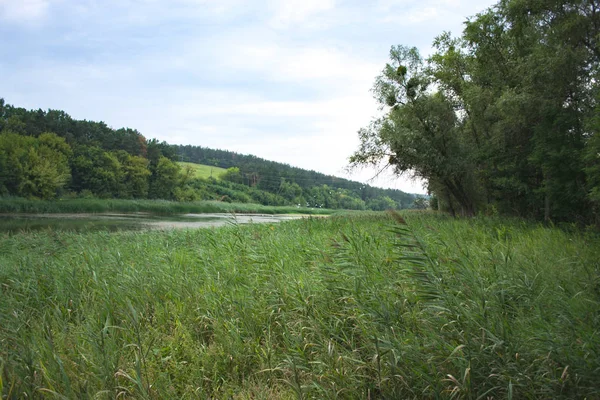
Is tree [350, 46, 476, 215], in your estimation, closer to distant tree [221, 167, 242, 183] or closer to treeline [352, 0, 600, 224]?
treeline [352, 0, 600, 224]

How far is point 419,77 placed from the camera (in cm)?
1608

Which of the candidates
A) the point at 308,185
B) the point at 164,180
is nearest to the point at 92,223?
the point at 164,180

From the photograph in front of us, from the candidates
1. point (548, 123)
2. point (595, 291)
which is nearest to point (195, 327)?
point (595, 291)

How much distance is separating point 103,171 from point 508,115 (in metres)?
48.5

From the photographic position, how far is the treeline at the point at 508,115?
939 cm

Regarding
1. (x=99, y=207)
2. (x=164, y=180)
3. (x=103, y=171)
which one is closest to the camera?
(x=99, y=207)

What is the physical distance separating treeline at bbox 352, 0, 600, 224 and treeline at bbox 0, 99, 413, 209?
12.2 m

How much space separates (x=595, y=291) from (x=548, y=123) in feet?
28.8

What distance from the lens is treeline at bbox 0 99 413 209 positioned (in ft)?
109

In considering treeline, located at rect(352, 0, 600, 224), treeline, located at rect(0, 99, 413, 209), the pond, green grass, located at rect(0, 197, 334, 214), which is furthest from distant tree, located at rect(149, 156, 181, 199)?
treeline, located at rect(352, 0, 600, 224)

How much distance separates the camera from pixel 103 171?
46.8m

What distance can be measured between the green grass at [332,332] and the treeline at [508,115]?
5.71m

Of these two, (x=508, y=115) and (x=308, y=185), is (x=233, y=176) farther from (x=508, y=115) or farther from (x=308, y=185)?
(x=508, y=115)

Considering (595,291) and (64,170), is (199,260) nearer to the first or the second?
(595,291)
